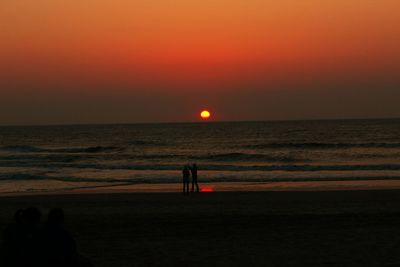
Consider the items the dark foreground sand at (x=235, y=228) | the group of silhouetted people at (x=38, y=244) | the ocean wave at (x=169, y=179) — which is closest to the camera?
the group of silhouetted people at (x=38, y=244)

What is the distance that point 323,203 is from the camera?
19656 millimetres

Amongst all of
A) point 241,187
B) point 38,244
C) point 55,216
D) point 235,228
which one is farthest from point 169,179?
point 55,216

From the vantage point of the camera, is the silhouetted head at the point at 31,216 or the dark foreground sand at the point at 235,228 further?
the dark foreground sand at the point at 235,228

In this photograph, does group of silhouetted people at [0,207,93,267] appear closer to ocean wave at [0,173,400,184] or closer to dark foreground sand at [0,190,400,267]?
dark foreground sand at [0,190,400,267]

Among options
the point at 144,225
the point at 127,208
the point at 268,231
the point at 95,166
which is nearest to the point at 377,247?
the point at 268,231

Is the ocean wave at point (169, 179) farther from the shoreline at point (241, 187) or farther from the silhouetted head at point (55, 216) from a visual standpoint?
the silhouetted head at point (55, 216)

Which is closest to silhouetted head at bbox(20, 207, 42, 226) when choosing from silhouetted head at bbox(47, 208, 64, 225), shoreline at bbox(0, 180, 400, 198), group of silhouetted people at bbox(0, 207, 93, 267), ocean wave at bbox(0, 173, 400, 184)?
group of silhouetted people at bbox(0, 207, 93, 267)

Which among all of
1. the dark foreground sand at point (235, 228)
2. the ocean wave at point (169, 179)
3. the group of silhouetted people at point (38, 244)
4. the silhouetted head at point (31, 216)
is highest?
the silhouetted head at point (31, 216)

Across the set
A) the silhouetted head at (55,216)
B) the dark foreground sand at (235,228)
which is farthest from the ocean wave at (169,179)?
the silhouetted head at (55,216)

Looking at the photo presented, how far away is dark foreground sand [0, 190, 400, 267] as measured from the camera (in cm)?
1137

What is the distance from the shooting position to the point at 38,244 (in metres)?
7.61

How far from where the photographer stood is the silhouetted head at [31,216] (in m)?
7.58

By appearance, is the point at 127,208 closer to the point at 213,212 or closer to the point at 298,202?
the point at 213,212

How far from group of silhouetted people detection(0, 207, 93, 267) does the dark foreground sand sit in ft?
11.5
